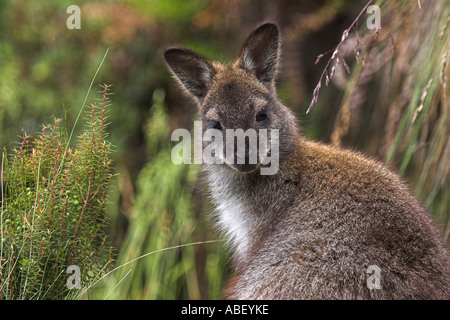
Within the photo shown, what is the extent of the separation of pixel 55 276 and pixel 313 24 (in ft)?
17.6

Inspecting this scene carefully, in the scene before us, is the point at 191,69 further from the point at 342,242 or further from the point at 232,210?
the point at 342,242

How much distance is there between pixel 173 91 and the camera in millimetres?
8930

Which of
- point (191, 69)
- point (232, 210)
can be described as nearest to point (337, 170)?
point (232, 210)

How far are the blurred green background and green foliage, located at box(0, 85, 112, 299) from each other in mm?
1742

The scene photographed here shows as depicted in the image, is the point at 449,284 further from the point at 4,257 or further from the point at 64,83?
the point at 64,83

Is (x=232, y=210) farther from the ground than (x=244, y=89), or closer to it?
closer to it

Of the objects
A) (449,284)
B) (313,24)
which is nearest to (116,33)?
(313,24)

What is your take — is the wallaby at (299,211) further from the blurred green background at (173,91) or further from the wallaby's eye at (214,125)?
the blurred green background at (173,91)

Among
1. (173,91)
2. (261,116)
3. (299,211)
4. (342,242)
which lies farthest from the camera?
(173,91)

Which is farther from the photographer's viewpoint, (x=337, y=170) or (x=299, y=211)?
(x=337, y=170)

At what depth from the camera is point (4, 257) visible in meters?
3.29

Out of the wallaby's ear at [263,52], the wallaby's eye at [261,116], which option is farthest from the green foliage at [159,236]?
the wallaby's eye at [261,116]

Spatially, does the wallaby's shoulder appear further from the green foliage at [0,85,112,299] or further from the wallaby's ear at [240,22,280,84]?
the green foliage at [0,85,112,299]

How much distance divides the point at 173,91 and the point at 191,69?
4264 millimetres
